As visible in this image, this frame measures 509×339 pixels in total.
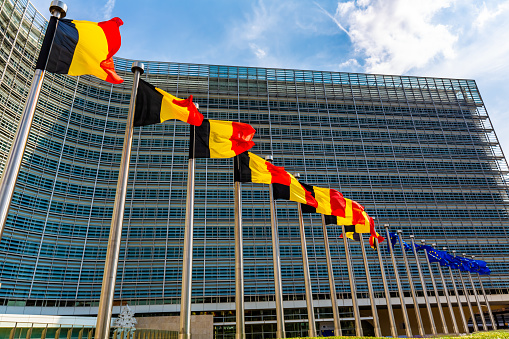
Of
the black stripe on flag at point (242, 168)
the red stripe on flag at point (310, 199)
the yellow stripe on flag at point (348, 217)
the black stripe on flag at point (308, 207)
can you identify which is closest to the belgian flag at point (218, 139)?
the black stripe on flag at point (242, 168)

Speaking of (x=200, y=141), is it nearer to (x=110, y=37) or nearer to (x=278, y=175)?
(x=110, y=37)

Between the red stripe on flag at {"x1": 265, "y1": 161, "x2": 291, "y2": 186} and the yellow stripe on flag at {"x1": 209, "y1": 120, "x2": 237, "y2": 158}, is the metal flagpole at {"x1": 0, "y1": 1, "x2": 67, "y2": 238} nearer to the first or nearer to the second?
the yellow stripe on flag at {"x1": 209, "y1": 120, "x2": 237, "y2": 158}

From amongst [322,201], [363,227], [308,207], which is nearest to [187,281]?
[308,207]

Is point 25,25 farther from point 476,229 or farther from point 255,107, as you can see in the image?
point 476,229

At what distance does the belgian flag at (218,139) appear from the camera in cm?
1672

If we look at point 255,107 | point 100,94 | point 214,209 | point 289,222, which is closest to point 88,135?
point 100,94

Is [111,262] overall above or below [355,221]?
below

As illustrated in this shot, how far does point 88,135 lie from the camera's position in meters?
58.2

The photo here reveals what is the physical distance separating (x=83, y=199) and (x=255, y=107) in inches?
1355

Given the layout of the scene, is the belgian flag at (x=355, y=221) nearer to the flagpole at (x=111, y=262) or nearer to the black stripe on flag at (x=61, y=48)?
the flagpole at (x=111, y=262)

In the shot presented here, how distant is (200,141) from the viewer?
663 inches

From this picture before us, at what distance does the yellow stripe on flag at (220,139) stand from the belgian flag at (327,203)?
8.72 meters

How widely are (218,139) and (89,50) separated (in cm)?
707

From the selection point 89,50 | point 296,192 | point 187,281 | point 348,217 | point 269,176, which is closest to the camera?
point 89,50
